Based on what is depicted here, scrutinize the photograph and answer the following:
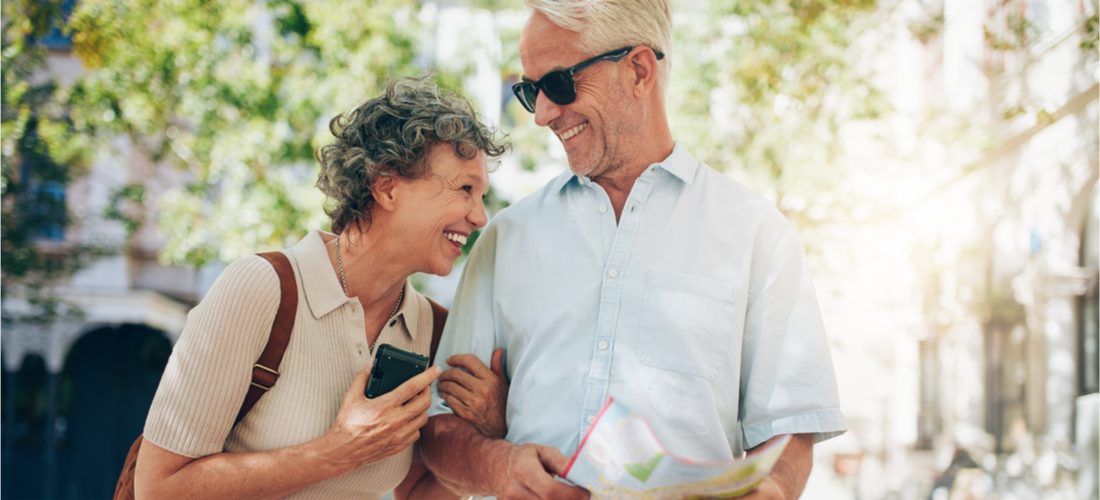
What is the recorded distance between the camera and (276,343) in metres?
2.06

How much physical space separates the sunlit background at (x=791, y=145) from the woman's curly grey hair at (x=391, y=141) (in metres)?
5.24

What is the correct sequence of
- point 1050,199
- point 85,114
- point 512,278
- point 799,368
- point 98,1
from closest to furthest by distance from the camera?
point 799,368 < point 512,278 < point 98,1 < point 85,114 < point 1050,199

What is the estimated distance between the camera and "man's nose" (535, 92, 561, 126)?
7.33ft

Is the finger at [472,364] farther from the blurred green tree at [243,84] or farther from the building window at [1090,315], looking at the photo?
the building window at [1090,315]

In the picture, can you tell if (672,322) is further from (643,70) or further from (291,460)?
(291,460)

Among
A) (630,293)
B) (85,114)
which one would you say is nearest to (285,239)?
(85,114)

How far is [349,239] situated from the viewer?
92.2 inches

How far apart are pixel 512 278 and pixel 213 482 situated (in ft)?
2.99

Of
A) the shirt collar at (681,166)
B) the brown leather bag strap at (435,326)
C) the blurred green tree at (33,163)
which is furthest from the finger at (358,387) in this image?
the blurred green tree at (33,163)

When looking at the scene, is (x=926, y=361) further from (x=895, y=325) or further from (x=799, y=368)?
(x=799, y=368)

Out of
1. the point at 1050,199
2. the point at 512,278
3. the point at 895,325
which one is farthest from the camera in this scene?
the point at 895,325

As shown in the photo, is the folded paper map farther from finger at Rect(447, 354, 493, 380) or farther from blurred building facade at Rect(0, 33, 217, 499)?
blurred building facade at Rect(0, 33, 217, 499)

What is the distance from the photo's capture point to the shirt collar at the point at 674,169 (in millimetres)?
2197

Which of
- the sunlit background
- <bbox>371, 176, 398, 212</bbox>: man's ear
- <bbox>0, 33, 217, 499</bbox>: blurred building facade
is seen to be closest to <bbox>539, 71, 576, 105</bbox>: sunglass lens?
<bbox>371, 176, 398, 212</bbox>: man's ear
